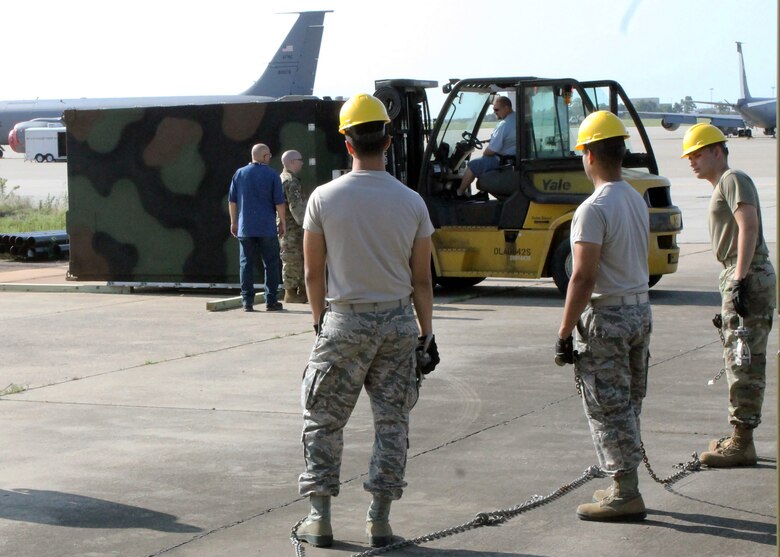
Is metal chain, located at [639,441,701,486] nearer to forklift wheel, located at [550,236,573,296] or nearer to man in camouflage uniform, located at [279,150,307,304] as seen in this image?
forklift wheel, located at [550,236,573,296]

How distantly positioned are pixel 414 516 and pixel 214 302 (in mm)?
8244

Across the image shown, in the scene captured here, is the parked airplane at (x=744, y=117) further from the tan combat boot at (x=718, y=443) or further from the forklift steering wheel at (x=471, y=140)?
the tan combat boot at (x=718, y=443)

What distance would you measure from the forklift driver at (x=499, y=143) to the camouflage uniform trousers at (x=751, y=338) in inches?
292

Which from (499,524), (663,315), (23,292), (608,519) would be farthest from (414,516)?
(23,292)

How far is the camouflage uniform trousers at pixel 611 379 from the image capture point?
213 inches

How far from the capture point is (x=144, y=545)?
5258 millimetres

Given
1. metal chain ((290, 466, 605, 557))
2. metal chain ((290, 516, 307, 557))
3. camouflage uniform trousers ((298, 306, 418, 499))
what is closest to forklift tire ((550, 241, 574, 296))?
→ metal chain ((290, 466, 605, 557))

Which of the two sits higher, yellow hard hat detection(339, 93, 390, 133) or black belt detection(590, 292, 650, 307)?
yellow hard hat detection(339, 93, 390, 133)

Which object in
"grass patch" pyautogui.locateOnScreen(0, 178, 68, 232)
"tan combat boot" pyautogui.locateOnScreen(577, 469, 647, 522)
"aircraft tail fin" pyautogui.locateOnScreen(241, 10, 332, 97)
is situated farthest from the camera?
"aircraft tail fin" pyautogui.locateOnScreen(241, 10, 332, 97)

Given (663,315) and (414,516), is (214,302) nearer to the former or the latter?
(663,315)

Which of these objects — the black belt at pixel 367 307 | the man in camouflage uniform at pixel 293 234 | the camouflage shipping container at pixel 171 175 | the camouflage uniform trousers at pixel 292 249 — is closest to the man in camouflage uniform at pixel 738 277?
the black belt at pixel 367 307

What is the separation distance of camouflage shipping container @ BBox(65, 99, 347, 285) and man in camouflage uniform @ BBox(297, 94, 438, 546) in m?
9.41

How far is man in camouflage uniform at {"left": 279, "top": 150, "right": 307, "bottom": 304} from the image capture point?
1349 cm

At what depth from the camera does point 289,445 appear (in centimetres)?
716
